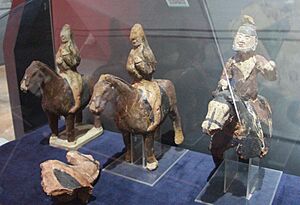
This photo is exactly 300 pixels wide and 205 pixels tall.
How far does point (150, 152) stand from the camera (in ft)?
4.69

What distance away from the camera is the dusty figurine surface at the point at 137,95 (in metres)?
1.31

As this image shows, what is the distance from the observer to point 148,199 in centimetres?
130

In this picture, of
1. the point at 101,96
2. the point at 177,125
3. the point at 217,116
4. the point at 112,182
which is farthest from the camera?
the point at 177,125

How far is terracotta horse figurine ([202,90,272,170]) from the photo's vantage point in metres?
1.05

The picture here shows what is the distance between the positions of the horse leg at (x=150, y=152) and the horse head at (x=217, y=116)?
1.16 feet

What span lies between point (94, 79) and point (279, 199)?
909 millimetres

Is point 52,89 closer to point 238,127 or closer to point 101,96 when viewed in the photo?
point 101,96

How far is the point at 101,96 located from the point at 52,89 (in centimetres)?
33

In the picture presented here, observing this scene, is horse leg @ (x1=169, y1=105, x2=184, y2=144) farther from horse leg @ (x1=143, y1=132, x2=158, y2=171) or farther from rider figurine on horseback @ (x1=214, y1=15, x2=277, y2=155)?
rider figurine on horseback @ (x1=214, y1=15, x2=277, y2=155)

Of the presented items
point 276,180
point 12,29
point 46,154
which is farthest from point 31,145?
point 276,180

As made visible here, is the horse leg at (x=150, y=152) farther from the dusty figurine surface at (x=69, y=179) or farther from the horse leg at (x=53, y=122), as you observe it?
the horse leg at (x=53, y=122)

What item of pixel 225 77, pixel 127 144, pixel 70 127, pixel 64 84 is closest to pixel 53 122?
pixel 70 127

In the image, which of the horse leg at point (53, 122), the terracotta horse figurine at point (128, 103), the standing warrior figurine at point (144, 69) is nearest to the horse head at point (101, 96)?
the terracotta horse figurine at point (128, 103)

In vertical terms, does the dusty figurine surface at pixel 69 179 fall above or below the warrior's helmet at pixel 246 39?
below
